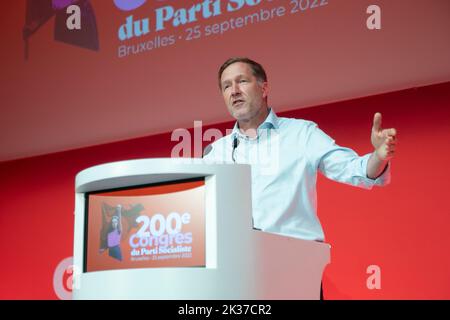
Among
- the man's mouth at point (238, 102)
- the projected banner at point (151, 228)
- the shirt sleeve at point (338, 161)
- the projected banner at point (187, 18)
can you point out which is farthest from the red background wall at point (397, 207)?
the projected banner at point (151, 228)

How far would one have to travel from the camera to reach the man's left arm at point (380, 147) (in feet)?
5.39

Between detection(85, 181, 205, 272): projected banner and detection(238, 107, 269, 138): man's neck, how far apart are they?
65 centimetres

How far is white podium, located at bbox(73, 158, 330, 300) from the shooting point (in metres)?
1.47

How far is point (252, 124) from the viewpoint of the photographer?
2.17m

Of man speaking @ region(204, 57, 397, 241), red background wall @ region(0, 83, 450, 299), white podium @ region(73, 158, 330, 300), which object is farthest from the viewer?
red background wall @ region(0, 83, 450, 299)

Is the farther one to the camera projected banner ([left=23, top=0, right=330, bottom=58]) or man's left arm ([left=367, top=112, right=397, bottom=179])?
projected banner ([left=23, top=0, right=330, bottom=58])

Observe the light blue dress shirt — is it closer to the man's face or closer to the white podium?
the man's face

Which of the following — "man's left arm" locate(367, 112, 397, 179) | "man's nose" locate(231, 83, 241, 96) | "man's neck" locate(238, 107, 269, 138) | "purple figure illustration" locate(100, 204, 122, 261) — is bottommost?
"purple figure illustration" locate(100, 204, 122, 261)

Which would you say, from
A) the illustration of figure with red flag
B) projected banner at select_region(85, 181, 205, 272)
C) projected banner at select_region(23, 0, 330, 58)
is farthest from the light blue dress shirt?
the illustration of figure with red flag

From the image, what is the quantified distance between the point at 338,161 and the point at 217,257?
64 cm

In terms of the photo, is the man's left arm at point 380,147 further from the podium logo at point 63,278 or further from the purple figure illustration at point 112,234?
the podium logo at point 63,278

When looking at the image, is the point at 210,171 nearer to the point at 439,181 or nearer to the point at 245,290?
the point at 245,290

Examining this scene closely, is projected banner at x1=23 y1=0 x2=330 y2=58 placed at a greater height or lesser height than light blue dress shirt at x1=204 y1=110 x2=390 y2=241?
greater

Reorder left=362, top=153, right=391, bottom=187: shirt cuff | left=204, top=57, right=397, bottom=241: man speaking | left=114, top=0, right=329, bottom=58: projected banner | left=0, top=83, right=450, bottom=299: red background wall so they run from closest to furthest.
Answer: left=362, top=153, right=391, bottom=187: shirt cuff → left=204, top=57, right=397, bottom=241: man speaking → left=0, top=83, right=450, bottom=299: red background wall → left=114, top=0, right=329, bottom=58: projected banner
